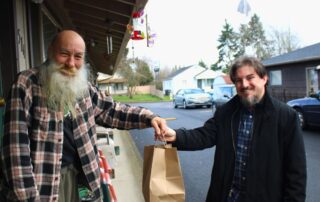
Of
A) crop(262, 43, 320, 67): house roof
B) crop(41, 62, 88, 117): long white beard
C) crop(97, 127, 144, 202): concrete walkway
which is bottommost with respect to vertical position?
crop(97, 127, 144, 202): concrete walkway

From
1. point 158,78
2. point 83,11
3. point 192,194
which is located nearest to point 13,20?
point 83,11

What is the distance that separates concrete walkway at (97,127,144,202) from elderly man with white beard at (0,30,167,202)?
9.71 ft

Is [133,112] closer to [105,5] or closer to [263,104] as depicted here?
[263,104]

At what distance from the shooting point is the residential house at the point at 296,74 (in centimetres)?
1964

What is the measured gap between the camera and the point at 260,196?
2.15m

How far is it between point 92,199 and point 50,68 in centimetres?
86

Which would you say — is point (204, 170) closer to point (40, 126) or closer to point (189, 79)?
point (40, 126)

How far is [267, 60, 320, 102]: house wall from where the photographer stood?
20.3m

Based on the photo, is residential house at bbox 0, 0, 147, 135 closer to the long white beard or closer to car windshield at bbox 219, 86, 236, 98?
the long white beard

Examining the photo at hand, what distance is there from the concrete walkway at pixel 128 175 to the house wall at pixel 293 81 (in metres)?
14.4

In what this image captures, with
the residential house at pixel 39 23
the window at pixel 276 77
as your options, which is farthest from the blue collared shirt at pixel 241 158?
the window at pixel 276 77

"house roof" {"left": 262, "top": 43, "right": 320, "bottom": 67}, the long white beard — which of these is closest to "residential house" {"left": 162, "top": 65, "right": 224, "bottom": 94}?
"house roof" {"left": 262, "top": 43, "right": 320, "bottom": 67}

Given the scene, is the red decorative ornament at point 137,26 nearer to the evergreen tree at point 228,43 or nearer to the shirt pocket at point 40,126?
the shirt pocket at point 40,126

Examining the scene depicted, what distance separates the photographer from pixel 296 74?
21.0m
